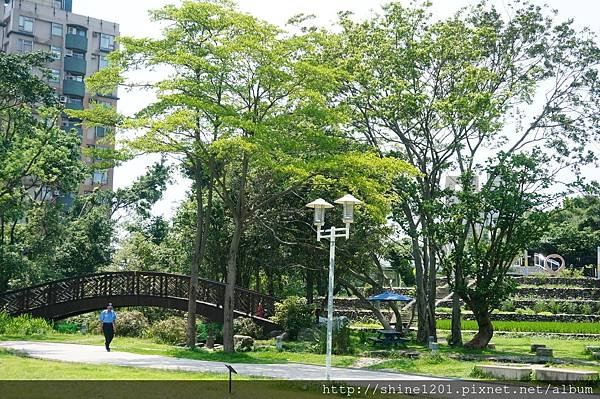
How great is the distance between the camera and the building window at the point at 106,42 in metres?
67.2

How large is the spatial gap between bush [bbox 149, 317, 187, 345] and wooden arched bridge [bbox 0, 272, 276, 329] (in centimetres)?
83

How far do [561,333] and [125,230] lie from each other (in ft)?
91.6

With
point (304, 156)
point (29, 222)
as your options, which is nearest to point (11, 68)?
point (29, 222)

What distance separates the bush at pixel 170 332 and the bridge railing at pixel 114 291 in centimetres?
118

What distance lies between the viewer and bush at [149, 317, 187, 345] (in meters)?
27.5

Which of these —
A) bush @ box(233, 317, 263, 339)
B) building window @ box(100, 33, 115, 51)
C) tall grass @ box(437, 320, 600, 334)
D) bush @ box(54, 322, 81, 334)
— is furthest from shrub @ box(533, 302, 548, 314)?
building window @ box(100, 33, 115, 51)

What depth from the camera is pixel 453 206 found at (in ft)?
78.5

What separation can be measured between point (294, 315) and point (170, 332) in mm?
4591

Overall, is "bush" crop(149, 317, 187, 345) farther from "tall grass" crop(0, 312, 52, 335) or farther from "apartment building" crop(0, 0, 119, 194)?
"apartment building" crop(0, 0, 119, 194)

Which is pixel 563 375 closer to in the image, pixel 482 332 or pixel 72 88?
pixel 482 332

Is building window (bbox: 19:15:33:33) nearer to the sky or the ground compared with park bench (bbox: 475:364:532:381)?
nearer to the sky

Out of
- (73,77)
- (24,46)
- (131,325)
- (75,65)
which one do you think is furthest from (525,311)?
(24,46)

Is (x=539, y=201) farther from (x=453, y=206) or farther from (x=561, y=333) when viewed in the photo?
(x=561, y=333)

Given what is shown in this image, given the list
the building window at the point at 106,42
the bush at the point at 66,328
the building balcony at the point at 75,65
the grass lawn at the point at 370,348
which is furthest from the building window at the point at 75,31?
the grass lawn at the point at 370,348
